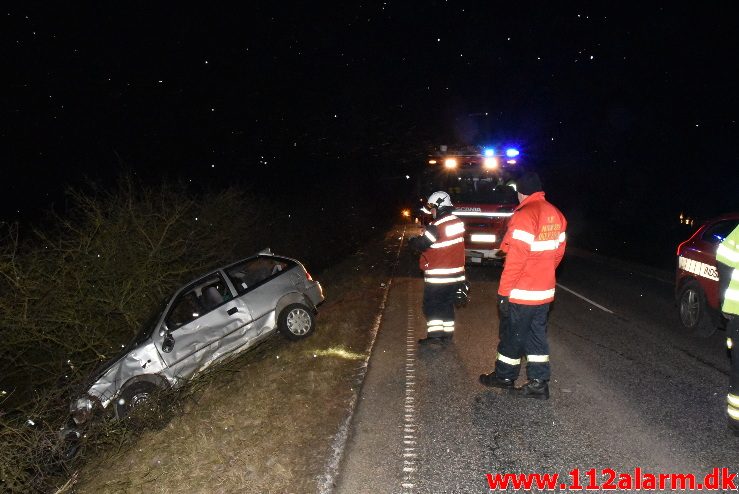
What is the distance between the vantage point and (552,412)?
17.4 feet

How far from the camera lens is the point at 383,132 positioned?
3738 cm

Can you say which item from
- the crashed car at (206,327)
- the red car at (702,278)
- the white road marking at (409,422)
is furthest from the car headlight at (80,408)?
the red car at (702,278)

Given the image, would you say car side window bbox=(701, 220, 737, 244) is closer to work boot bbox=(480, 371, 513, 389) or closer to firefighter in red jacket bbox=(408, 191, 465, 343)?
Result: firefighter in red jacket bbox=(408, 191, 465, 343)

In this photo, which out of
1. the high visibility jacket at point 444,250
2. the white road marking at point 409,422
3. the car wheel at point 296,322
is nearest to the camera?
the white road marking at point 409,422

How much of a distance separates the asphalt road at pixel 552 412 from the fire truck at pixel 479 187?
17.4 feet

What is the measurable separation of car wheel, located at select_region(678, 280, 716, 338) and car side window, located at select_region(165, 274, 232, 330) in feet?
21.5

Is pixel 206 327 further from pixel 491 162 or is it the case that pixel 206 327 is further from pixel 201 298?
pixel 491 162

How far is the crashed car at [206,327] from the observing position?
7148 millimetres

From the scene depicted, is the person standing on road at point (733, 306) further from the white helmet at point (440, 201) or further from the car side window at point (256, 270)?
the car side window at point (256, 270)

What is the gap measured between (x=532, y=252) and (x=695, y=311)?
434 cm

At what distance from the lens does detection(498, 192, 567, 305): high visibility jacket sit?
17.8ft

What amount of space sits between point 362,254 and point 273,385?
52.7 ft

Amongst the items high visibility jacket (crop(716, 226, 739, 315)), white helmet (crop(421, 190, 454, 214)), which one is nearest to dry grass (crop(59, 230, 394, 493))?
white helmet (crop(421, 190, 454, 214))

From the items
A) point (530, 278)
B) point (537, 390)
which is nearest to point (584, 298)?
point (537, 390)
